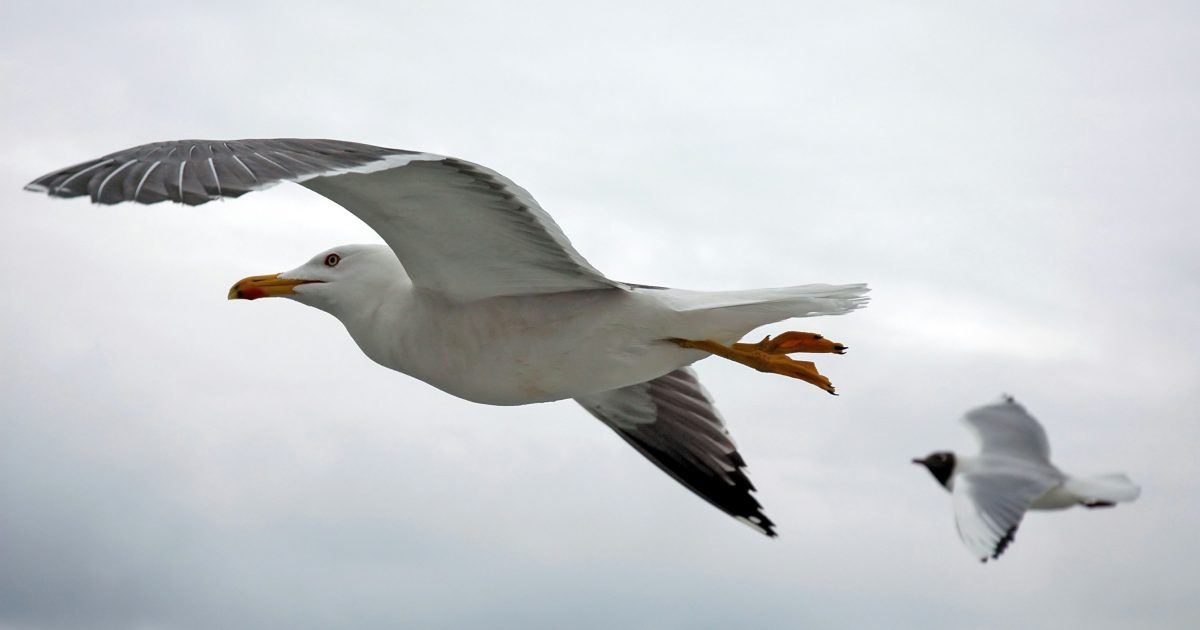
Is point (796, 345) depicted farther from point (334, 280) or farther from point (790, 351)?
point (334, 280)

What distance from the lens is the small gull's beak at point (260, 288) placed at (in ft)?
17.0

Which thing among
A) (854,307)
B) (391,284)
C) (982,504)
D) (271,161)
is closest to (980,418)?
(982,504)

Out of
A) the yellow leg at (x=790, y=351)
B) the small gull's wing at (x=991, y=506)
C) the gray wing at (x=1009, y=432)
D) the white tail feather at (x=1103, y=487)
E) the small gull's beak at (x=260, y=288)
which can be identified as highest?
the gray wing at (x=1009, y=432)

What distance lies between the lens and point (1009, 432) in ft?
32.3

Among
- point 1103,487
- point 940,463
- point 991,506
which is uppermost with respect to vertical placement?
point 940,463

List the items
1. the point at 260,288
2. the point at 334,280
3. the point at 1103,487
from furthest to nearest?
the point at 1103,487
the point at 260,288
the point at 334,280

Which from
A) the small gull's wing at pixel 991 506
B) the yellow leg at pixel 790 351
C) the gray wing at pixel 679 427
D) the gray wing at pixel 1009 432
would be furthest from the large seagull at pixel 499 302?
the gray wing at pixel 1009 432

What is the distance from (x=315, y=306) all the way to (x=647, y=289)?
128cm

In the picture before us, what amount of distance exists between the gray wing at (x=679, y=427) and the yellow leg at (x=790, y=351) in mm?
1251

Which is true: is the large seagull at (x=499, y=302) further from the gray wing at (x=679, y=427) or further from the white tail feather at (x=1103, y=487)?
the white tail feather at (x=1103, y=487)

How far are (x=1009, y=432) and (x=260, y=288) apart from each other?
6.43 m

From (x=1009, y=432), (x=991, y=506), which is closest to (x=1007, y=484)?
(x=991, y=506)

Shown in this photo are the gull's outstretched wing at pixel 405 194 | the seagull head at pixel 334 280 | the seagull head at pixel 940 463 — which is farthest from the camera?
the seagull head at pixel 940 463

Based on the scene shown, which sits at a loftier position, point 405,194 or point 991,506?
point 991,506
